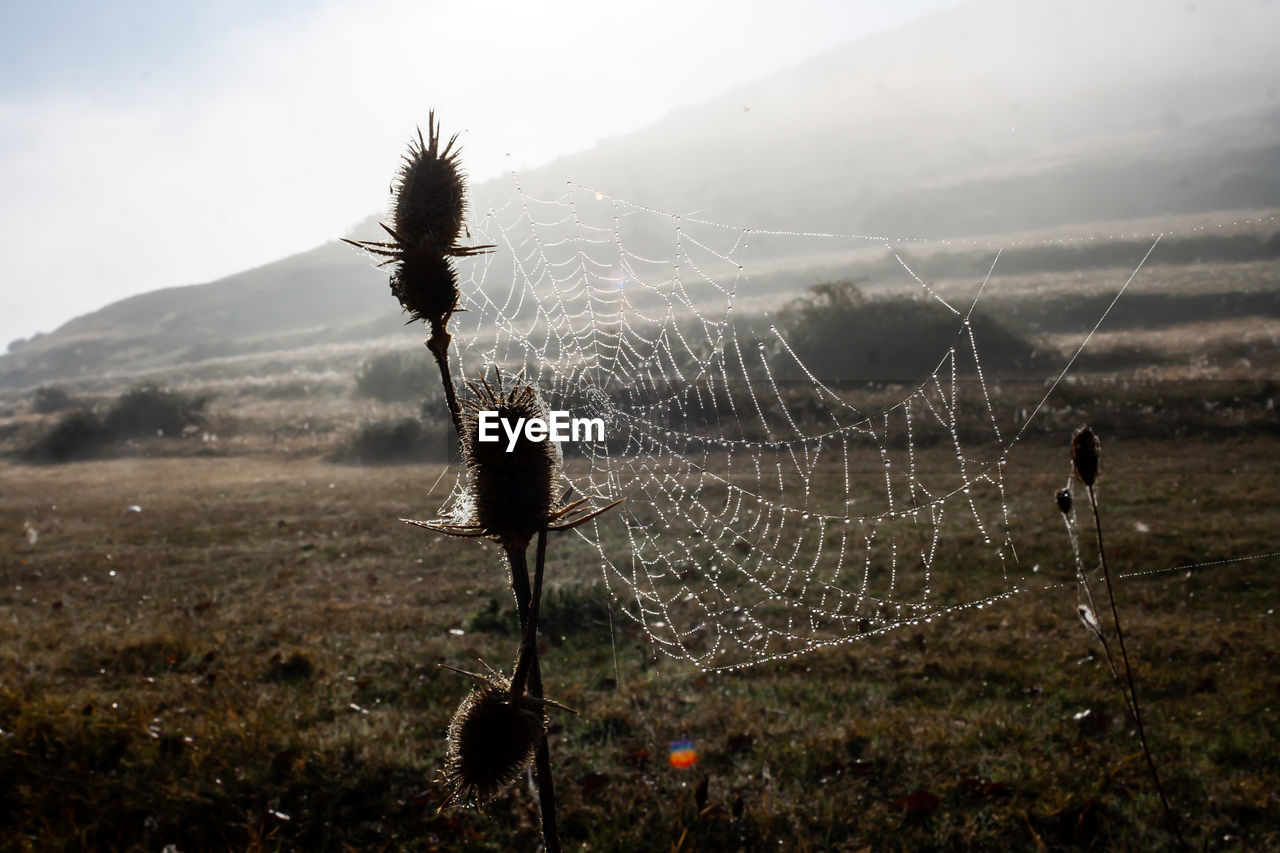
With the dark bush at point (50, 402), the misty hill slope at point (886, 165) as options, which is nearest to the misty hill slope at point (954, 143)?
the misty hill slope at point (886, 165)

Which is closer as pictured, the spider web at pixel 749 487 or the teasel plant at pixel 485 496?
the teasel plant at pixel 485 496

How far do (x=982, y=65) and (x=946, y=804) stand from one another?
352ft

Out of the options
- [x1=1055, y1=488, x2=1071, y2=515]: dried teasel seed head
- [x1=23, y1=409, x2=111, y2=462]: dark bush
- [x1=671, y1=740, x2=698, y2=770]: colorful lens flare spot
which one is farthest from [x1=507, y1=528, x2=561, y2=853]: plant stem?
[x1=23, y1=409, x2=111, y2=462]: dark bush

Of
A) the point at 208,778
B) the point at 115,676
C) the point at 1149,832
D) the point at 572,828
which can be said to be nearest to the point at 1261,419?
the point at 1149,832

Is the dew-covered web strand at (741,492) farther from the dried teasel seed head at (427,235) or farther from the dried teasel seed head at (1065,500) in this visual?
the dried teasel seed head at (427,235)

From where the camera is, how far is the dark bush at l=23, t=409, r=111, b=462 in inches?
1003

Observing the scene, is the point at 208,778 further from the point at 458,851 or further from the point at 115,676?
the point at 115,676

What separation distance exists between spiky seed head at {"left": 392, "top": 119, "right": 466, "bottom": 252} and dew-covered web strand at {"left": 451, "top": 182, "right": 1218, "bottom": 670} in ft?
4.85

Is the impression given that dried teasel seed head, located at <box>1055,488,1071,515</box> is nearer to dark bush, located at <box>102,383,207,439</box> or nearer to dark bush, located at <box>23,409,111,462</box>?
dark bush, located at <box>23,409,111,462</box>

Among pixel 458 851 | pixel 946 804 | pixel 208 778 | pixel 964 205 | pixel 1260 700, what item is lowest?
pixel 1260 700

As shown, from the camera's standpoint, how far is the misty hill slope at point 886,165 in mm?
50812

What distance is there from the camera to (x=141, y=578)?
31.0ft

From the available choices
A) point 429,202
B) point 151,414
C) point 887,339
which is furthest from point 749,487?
point 151,414

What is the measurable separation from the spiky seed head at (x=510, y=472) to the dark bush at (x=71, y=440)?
28891mm
